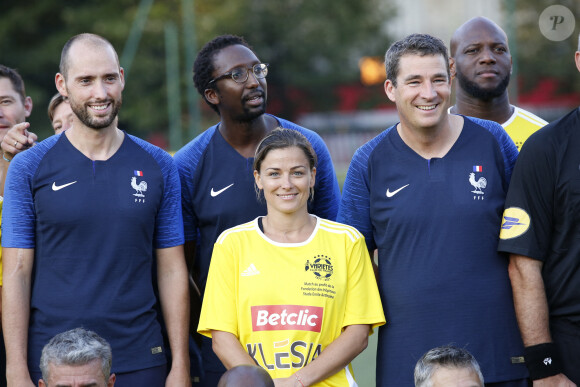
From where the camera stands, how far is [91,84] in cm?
416

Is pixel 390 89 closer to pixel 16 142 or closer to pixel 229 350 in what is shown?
pixel 229 350

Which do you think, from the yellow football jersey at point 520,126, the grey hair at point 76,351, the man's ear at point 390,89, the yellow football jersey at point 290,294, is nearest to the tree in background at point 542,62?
the yellow football jersey at point 520,126

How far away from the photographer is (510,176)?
13.3 ft

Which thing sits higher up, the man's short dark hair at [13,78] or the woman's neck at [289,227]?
the man's short dark hair at [13,78]

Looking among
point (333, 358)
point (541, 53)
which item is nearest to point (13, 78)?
point (333, 358)

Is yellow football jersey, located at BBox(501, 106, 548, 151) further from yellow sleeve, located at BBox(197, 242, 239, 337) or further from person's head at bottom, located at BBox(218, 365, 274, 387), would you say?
person's head at bottom, located at BBox(218, 365, 274, 387)

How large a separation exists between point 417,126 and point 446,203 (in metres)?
0.41

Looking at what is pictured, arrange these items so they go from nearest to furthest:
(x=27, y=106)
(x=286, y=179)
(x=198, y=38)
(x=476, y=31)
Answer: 1. (x=286, y=179)
2. (x=476, y=31)
3. (x=27, y=106)
4. (x=198, y=38)

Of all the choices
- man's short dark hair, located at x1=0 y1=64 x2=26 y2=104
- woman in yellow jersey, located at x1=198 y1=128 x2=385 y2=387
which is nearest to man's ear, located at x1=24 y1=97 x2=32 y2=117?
man's short dark hair, located at x1=0 y1=64 x2=26 y2=104

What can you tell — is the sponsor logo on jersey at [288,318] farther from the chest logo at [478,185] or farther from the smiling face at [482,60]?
the smiling face at [482,60]

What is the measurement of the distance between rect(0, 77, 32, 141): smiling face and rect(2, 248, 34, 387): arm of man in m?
1.43

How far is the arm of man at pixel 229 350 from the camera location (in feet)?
12.3

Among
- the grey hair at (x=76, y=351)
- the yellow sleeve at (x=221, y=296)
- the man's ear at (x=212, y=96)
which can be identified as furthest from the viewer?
the man's ear at (x=212, y=96)

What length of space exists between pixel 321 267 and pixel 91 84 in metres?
1.49
